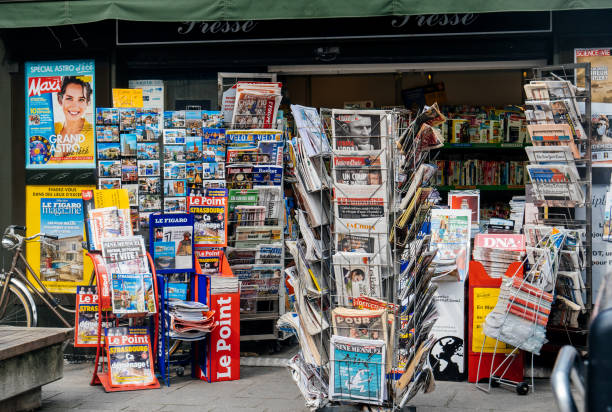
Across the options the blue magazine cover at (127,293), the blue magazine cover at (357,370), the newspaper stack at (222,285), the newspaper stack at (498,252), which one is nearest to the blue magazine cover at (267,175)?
the newspaper stack at (222,285)

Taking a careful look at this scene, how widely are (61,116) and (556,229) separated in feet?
18.5

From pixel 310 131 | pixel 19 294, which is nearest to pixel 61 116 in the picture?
pixel 19 294

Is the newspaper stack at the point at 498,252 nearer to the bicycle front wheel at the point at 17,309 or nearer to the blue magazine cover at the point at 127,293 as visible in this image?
the blue magazine cover at the point at 127,293

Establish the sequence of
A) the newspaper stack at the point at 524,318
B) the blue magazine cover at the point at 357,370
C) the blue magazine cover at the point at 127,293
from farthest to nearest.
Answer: the blue magazine cover at the point at 127,293, the newspaper stack at the point at 524,318, the blue magazine cover at the point at 357,370

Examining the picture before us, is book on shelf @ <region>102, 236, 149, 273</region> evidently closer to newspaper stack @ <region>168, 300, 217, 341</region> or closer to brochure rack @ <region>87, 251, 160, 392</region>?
brochure rack @ <region>87, 251, 160, 392</region>

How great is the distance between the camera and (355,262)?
5.37m

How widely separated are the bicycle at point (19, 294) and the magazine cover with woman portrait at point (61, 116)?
1195mm

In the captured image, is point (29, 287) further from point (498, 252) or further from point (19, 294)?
point (498, 252)

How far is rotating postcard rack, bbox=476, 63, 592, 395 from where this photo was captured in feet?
22.6

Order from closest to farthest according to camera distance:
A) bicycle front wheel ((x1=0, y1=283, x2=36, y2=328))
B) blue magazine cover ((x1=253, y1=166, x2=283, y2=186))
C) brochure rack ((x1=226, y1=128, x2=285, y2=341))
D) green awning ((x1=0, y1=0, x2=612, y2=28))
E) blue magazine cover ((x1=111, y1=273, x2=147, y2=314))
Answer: blue magazine cover ((x1=111, y1=273, x2=147, y2=314)) < green awning ((x1=0, y1=0, x2=612, y2=28)) < bicycle front wheel ((x1=0, y1=283, x2=36, y2=328)) < brochure rack ((x1=226, y1=128, x2=285, y2=341)) < blue magazine cover ((x1=253, y1=166, x2=283, y2=186))

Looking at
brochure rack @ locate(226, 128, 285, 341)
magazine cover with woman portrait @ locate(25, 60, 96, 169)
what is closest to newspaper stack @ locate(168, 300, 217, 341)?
brochure rack @ locate(226, 128, 285, 341)

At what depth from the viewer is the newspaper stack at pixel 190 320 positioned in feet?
23.9

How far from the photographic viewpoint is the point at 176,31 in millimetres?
9414

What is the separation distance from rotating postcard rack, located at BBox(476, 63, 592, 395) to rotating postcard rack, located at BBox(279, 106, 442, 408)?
1542mm
